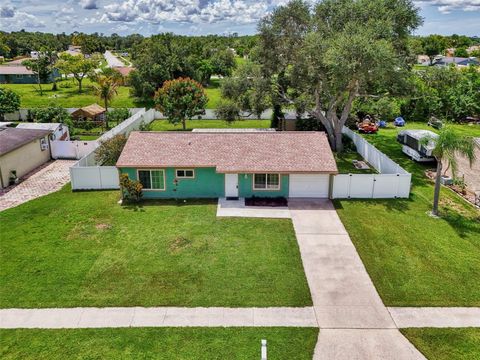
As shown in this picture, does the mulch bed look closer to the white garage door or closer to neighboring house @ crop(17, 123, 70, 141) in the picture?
the white garage door

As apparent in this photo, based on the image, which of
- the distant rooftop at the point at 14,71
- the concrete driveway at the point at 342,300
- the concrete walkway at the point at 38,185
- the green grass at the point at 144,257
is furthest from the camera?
the distant rooftop at the point at 14,71

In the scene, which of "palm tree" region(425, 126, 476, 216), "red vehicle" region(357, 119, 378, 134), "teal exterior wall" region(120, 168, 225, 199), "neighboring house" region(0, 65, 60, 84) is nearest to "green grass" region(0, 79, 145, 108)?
"neighboring house" region(0, 65, 60, 84)

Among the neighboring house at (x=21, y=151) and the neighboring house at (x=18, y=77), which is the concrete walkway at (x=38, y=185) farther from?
the neighboring house at (x=18, y=77)

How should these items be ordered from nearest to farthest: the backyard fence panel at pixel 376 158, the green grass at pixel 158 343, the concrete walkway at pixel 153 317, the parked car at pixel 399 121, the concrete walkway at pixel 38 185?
1. the green grass at pixel 158 343
2. the concrete walkway at pixel 153 317
3. the concrete walkway at pixel 38 185
4. the backyard fence panel at pixel 376 158
5. the parked car at pixel 399 121

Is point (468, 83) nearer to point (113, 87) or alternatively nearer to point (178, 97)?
point (178, 97)

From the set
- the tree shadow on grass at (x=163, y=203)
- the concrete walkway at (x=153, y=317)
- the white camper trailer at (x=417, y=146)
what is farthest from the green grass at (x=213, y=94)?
the concrete walkway at (x=153, y=317)

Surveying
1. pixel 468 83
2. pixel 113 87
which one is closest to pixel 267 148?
pixel 113 87
